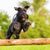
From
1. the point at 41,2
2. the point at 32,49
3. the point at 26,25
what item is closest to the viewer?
the point at 32,49

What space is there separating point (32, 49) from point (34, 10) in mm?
8890

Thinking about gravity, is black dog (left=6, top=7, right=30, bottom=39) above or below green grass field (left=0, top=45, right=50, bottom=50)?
above

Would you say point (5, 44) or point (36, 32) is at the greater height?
point (5, 44)

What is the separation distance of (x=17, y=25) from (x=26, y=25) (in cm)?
19

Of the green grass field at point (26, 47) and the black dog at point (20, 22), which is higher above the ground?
the black dog at point (20, 22)

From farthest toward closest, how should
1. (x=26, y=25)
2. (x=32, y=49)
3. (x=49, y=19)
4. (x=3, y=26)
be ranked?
1. (x=49, y=19)
2. (x=3, y=26)
3. (x=26, y=25)
4. (x=32, y=49)

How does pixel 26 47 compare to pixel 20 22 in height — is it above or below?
below

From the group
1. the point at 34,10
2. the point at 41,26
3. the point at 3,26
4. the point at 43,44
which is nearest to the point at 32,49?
the point at 43,44

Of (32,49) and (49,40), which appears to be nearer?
(32,49)

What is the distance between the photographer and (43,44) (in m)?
3.69

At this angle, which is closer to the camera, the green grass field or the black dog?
the green grass field

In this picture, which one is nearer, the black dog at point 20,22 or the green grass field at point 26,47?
the green grass field at point 26,47

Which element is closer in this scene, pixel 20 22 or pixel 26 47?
pixel 26 47

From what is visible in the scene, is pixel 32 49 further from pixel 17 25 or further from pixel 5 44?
pixel 17 25
